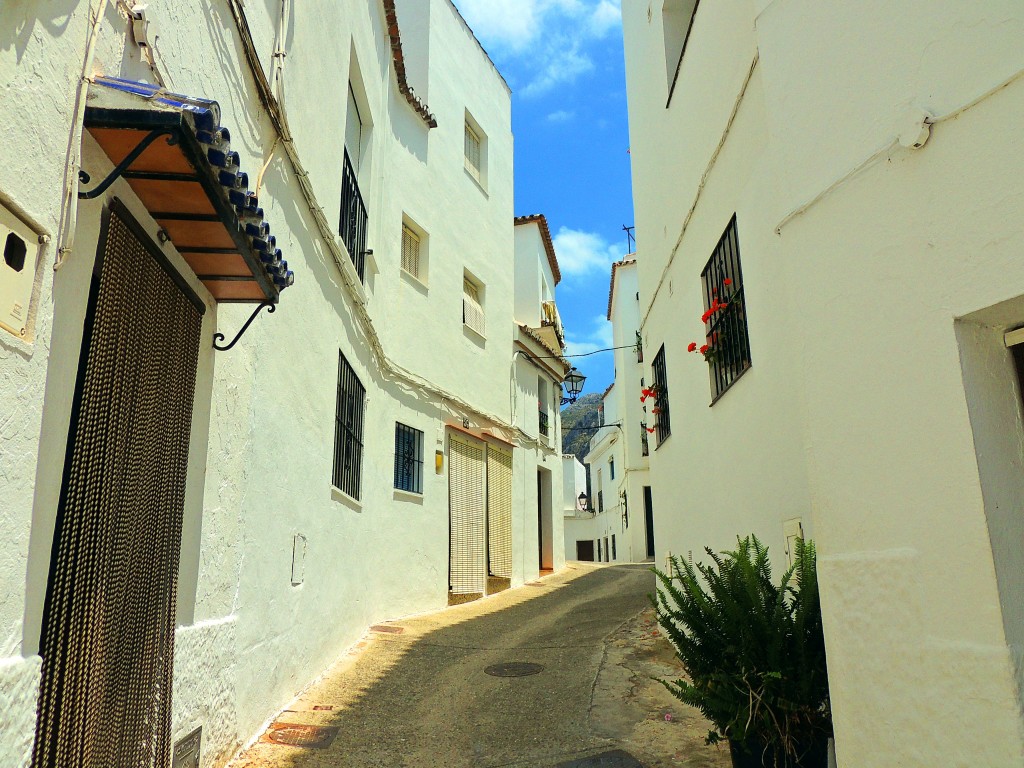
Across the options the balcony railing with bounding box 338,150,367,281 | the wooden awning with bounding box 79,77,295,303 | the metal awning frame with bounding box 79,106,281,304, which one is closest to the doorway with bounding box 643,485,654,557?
the balcony railing with bounding box 338,150,367,281

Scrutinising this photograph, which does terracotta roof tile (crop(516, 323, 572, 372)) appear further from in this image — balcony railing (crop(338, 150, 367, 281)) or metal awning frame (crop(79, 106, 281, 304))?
metal awning frame (crop(79, 106, 281, 304))

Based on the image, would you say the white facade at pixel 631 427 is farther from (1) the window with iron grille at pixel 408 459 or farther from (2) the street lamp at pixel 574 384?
(1) the window with iron grille at pixel 408 459

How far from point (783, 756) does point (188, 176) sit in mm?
3456

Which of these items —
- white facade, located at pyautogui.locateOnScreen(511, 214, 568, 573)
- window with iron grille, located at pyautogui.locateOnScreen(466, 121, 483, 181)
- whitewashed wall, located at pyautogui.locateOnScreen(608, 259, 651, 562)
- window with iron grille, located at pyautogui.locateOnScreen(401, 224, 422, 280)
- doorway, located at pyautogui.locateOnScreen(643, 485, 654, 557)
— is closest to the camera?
window with iron grille, located at pyautogui.locateOnScreen(401, 224, 422, 280)

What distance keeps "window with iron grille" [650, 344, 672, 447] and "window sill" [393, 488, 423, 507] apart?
3.32 metres

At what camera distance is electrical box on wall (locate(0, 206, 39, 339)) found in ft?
7.07

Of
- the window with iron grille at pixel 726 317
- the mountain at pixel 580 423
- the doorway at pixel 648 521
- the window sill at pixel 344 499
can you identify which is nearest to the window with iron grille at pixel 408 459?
the window sill at pixel 344 499

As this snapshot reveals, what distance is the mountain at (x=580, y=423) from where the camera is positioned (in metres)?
51.8

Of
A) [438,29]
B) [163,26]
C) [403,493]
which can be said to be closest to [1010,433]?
[163,26]

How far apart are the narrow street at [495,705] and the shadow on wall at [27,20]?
12.1 feet

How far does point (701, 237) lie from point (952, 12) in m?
3.68

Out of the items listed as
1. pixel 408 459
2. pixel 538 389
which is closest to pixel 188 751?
pixel 408 459

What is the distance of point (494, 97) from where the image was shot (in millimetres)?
15047

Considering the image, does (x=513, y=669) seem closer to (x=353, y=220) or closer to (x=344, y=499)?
(x=344, y=499)
